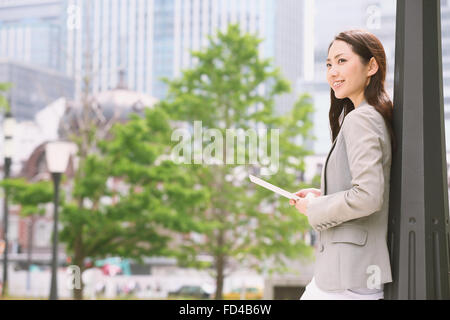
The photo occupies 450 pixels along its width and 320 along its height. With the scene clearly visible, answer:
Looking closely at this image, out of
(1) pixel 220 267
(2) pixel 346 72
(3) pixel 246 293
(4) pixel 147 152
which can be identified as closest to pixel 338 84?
(2) pixel 346 72

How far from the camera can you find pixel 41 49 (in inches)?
257

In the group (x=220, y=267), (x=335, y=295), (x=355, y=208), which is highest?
(x=355, y=208)

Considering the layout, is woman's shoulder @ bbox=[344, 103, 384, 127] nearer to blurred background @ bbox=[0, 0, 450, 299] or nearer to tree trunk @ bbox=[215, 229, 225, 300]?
blurred background @ bbox=[0, 0, 450, 299]

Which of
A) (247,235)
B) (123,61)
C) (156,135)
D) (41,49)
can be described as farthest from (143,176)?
(41,49)

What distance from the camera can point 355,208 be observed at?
3.07 ft

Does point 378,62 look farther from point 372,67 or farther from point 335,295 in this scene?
point 335,295

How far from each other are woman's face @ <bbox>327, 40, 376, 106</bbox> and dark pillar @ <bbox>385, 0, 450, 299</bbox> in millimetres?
67

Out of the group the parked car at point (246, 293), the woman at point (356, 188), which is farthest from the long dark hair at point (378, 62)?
the parked car at point (246, 293)

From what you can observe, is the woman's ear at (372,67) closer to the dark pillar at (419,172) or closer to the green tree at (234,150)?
the dark pillar at (419,172)

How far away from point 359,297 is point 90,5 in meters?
6.00

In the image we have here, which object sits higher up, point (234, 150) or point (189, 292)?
point (234, 150)

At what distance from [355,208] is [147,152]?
4682mm

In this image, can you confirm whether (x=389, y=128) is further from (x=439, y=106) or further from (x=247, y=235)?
(x=247, y=235)

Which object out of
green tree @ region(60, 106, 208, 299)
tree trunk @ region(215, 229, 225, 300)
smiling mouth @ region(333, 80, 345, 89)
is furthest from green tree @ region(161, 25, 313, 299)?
smiling mouth @ region(333, 80, 345, 89)
